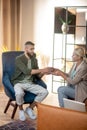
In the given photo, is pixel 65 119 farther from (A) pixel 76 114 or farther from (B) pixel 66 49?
(B) pixel 66 49

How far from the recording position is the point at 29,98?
4023mm

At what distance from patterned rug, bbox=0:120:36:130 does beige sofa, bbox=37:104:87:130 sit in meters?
1.80

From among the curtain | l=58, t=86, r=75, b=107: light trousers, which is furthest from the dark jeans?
the curtain

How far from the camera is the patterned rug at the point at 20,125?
149 inches

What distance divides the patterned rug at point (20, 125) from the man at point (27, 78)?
0.27ft

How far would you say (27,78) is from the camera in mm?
4141

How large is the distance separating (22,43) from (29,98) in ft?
6.92

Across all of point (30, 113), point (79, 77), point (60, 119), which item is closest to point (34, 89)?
point (30, 113)

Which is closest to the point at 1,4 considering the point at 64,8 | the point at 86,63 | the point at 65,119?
the point at 64,8

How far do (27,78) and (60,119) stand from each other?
2.23 metres

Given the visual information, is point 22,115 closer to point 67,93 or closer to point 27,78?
point 27,78

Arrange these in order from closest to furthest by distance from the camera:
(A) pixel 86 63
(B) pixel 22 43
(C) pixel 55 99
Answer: (A) pixel 86 63 < (C) pixel 55 99 < (B) pixel 22 43

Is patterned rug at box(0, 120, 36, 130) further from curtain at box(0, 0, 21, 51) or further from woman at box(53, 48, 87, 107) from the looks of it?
curtain at box(0, 0, 21, 51)

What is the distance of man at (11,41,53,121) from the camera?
398cm
